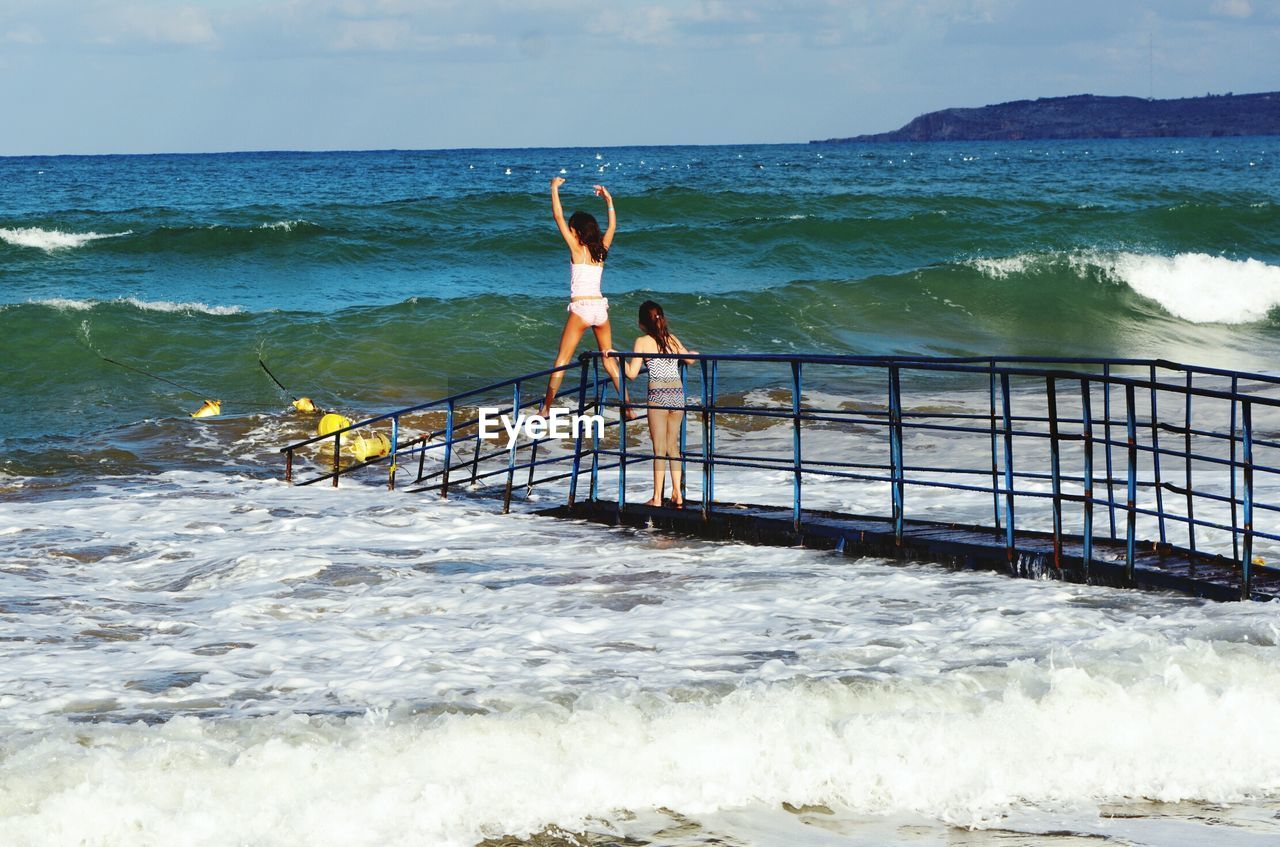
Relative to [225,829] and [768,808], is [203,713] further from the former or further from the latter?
[768,808]

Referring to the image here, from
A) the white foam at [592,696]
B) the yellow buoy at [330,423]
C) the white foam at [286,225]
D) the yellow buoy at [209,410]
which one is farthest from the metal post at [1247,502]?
the white foam at [286,225]

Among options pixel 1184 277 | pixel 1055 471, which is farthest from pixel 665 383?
pixel 1184 277

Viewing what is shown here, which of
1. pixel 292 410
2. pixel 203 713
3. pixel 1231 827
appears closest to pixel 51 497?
pixel 292 410

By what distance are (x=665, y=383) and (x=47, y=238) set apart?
1114 inches

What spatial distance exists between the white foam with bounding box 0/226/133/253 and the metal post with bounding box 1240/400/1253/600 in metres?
30.4

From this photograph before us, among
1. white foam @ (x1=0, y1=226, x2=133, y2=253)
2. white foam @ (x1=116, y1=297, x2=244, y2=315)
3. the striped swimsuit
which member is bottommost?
the striped swimsuit

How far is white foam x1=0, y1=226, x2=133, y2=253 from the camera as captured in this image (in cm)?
3206

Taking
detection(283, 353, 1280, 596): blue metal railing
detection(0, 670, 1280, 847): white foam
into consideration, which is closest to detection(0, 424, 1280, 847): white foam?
detection(0, 670, 1280, 847): white foam

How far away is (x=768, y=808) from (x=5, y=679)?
356cm

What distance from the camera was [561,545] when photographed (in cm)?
889

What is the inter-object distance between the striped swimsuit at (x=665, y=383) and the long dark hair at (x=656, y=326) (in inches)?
4.9

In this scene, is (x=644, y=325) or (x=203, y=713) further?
(x=644, y=325)

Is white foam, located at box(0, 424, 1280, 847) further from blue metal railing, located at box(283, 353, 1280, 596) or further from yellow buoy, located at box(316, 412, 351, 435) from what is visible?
yellow buoy, located at box(316, 412, 351, 435)

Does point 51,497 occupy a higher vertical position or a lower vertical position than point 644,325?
lower
